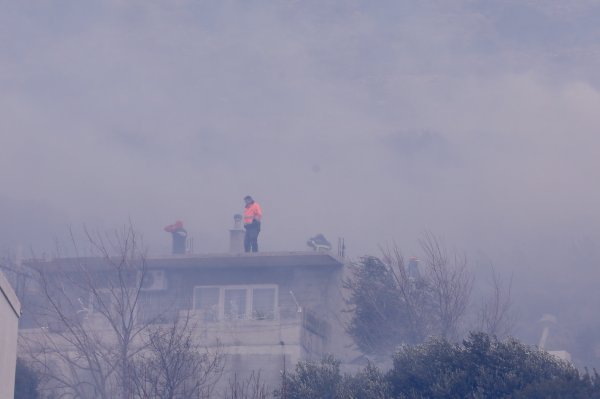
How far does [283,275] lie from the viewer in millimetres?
28672

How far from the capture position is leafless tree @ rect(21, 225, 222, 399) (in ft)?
64.8

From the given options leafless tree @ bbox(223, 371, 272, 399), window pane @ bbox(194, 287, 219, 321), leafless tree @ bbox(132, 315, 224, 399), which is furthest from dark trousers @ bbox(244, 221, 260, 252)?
leafless tree @ bbox(132, 315, 224, 399)

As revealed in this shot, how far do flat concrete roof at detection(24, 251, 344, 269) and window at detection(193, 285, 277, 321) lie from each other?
790 millimetres

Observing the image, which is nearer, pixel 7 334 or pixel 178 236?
pixel 7 334

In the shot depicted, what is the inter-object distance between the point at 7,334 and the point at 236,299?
652 inches

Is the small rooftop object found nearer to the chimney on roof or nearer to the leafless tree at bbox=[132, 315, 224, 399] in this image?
the chimney on roof

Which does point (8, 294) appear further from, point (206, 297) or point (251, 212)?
point (206, 297)

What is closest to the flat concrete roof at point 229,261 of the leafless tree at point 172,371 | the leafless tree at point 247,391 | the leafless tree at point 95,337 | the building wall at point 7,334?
the leafless tree at point 95,337

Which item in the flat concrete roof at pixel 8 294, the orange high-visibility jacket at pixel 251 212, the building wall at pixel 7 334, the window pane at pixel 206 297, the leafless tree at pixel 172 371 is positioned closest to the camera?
the flat concrete roof at pixel 8 294

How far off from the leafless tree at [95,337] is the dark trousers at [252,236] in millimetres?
3194

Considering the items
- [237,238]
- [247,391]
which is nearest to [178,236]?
[237,238]

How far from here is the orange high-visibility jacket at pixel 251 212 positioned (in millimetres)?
27047

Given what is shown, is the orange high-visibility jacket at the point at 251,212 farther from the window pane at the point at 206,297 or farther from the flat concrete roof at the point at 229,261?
the window pane at the point at 206,297

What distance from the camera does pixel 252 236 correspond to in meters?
27.6
